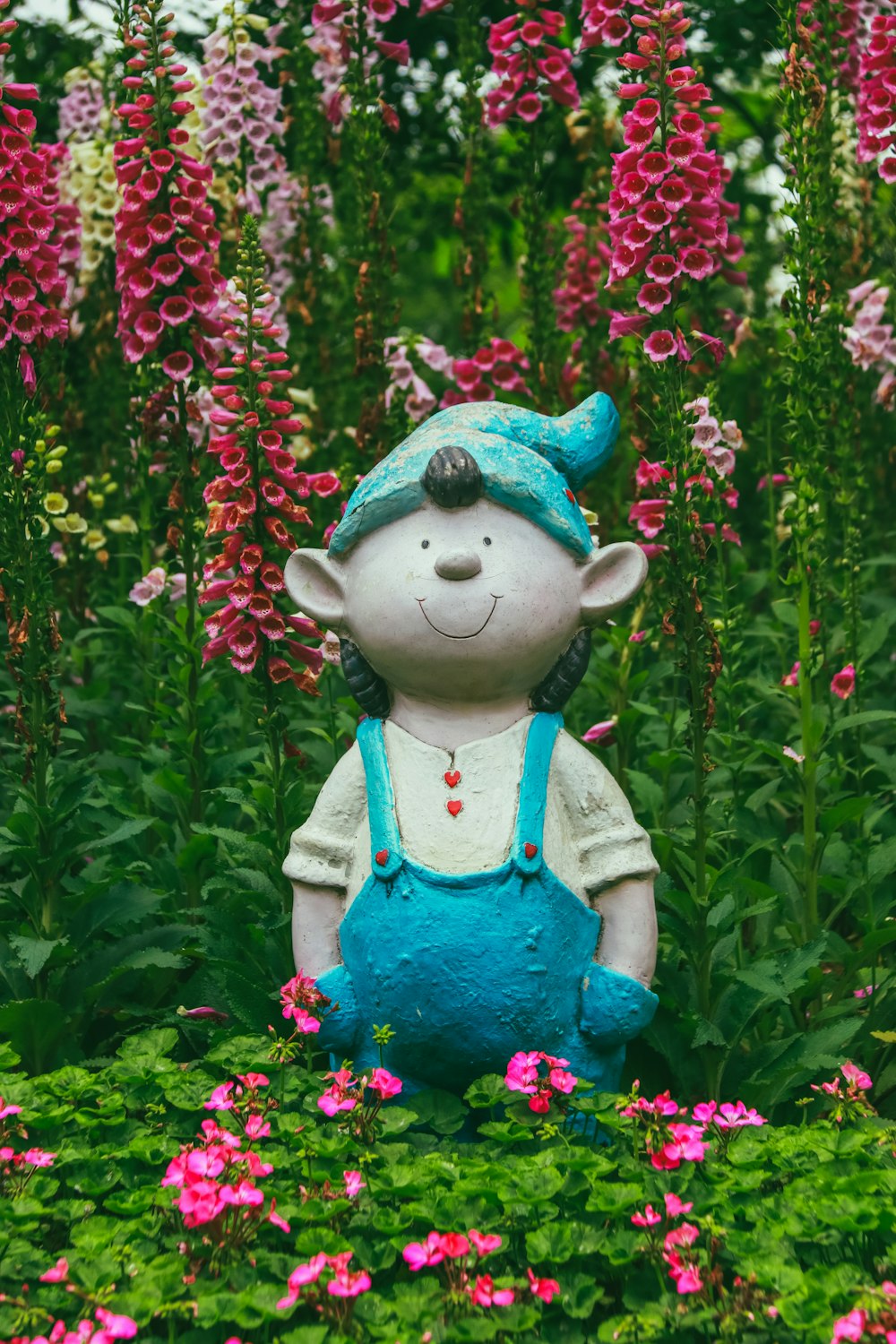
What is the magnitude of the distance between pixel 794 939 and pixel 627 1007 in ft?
3.02

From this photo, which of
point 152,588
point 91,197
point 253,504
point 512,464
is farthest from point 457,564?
point 91,197

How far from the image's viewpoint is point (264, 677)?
419 cm

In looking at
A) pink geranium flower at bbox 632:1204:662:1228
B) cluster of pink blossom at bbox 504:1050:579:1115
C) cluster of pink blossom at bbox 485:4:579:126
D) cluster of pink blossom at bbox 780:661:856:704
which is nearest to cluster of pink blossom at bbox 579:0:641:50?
cluster of pink blossom at bbox 485:4:579:126

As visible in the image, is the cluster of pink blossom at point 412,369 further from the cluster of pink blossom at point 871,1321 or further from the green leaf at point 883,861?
the cluster of pink blossom at point 871,1321

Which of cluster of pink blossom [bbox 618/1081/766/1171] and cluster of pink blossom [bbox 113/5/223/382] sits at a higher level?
cluster of pink blossom [bbox 113/5/223/382]

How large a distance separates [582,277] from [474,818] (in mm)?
3936

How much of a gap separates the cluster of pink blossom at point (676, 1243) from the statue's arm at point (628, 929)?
2.27 feet

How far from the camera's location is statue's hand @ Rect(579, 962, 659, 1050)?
350cm

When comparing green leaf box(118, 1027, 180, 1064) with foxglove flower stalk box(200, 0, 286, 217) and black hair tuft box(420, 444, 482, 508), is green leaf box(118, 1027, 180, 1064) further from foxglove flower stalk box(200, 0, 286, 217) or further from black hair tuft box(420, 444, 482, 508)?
foxglove flower stalk box(200, 0, 286, 217)

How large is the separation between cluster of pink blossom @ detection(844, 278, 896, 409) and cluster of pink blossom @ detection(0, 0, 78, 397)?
296 centimetres

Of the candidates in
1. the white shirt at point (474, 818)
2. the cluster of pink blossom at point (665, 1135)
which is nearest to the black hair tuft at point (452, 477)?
the white shirt at point (474, 818)

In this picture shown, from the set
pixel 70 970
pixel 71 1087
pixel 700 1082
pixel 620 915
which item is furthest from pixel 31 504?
pixel 700 1082

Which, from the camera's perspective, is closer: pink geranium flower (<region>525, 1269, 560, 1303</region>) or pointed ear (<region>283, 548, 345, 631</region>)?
pink geranium flower (<region>525, 1269, 560, 1303</region>)

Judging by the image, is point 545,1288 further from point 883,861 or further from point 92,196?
point 92,196
